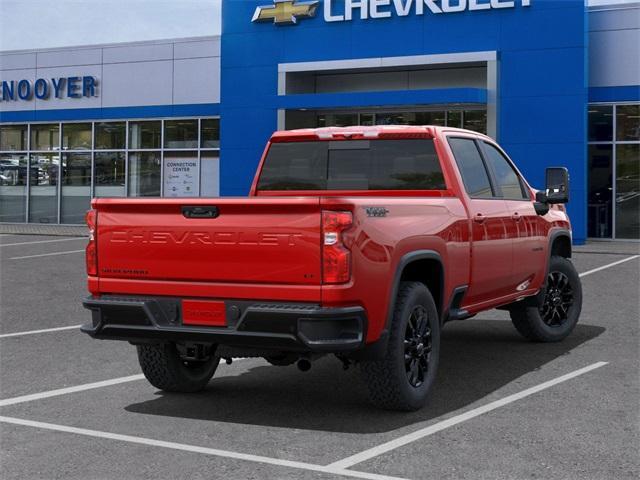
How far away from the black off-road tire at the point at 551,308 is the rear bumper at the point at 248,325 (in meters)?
3.54

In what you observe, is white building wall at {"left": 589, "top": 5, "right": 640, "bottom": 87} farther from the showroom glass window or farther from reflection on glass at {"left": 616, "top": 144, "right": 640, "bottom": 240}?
reflection on glass at {"left": 616, "top": 144, "right": 640, "bottom": 240}

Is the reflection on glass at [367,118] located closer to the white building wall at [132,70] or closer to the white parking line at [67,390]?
the white building wall at [132,70]

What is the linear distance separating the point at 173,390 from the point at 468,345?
3166mm

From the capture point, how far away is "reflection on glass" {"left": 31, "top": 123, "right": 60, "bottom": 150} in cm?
2964

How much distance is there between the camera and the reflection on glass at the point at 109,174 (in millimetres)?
28484

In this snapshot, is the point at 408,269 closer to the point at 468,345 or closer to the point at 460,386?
the point at 460,386

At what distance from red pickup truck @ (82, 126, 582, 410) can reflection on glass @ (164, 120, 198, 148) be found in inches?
796

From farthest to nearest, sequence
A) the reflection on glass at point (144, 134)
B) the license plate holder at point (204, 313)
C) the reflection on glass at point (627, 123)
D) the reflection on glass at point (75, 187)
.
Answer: the reflection on glass at point (75, 187) < the reflection on glass at point (144, 134) < the reflection on glass at point (627, 123) < the license plate holder at point (204, 313)

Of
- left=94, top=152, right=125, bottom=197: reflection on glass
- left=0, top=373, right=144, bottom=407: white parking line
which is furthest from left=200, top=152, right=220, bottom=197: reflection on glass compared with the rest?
left=0, top=373, right=144, bottom=407: white parking line

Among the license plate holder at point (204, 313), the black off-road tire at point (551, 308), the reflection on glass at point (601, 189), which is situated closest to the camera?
the license plate holder at point (204, 313)

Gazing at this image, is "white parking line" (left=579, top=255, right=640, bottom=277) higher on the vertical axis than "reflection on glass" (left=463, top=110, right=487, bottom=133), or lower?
lower

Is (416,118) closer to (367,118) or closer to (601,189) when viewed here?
(367,118)

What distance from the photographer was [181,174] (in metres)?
27.4

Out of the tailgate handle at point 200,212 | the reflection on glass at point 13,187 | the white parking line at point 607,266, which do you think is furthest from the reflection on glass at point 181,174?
the tailgate handle at point 200,212
